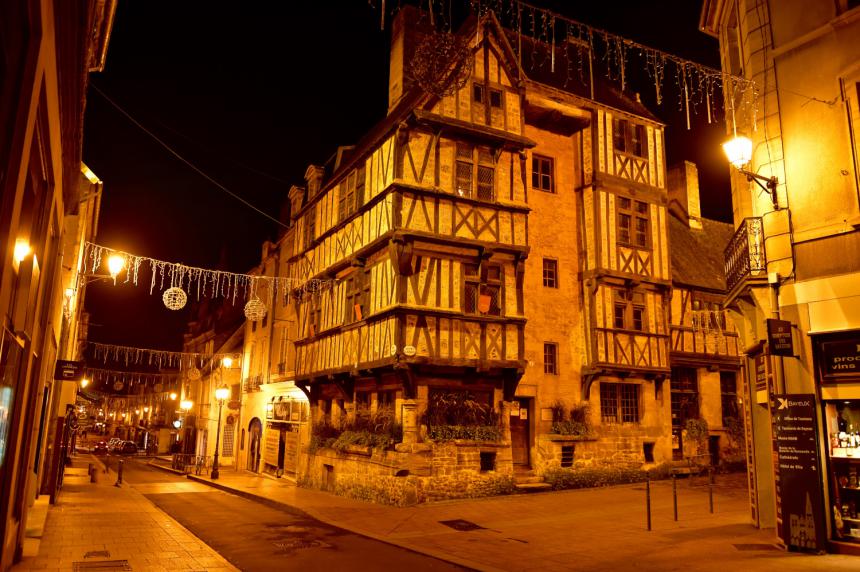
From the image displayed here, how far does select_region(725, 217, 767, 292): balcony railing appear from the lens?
9922 millimetres

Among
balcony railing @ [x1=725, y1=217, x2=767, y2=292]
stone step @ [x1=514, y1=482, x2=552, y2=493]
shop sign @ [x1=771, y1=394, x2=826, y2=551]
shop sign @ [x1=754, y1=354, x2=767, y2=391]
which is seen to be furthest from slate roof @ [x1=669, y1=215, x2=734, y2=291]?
shop sign @ [x1=771, y1=394, x2=826, y2=551]

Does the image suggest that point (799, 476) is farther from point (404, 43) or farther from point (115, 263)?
point (404, 43)

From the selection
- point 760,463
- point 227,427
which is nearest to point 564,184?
point 760,463

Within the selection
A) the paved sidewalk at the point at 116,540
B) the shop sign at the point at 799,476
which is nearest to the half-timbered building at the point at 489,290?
the paved sidewalk at the point at 116,540

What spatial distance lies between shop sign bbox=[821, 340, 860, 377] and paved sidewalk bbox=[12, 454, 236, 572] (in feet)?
28.9

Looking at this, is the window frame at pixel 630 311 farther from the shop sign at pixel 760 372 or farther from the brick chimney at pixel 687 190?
the shop sign at pixel 760 372

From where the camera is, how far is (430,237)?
16297 mm

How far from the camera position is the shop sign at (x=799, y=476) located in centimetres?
856

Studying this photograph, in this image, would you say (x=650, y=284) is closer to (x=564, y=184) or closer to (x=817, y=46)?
(x=564, y=184)

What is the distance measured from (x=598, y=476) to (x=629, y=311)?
5287 mm

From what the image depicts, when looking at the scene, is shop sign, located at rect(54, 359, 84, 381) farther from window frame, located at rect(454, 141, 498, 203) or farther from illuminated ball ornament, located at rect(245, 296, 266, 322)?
window frame, located at rect(454, 141, 498, 203)

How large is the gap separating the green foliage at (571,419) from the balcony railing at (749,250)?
837cm

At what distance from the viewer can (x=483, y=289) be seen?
17.0 m

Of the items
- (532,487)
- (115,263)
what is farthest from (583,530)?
(115,263)
